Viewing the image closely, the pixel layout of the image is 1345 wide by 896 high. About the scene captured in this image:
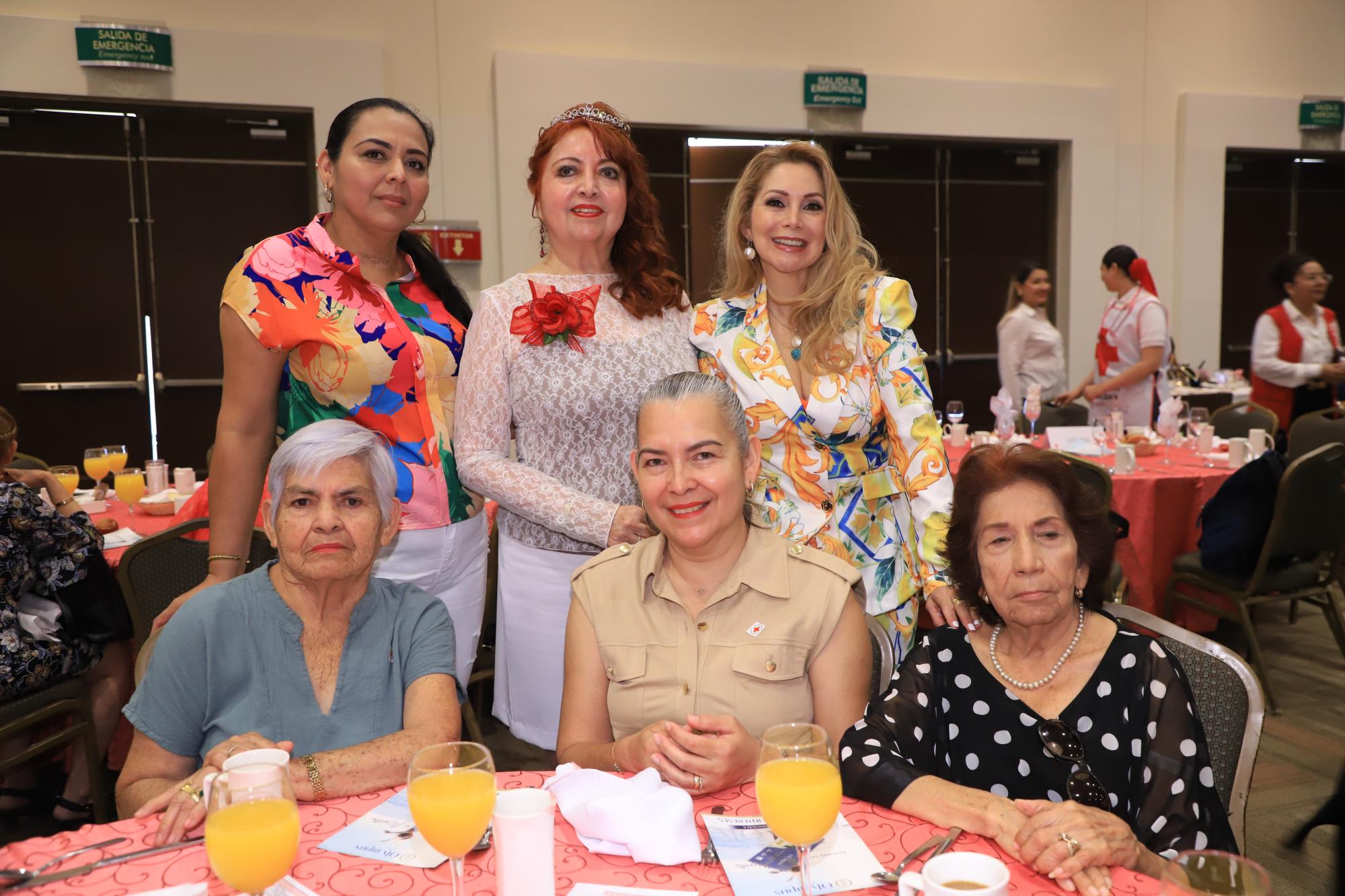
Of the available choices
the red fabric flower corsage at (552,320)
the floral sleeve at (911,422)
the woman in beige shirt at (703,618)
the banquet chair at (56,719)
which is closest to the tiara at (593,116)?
the red fabric flower corsage at (552,320)

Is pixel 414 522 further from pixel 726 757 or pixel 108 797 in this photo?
pixel 108 797

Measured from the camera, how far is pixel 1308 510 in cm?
435

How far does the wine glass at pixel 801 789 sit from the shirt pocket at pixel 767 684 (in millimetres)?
532

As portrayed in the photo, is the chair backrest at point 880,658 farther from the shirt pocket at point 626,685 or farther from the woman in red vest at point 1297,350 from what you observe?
the woman in red vest at point 1297,350

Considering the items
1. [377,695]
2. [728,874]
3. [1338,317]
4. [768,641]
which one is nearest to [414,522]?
[377,695]

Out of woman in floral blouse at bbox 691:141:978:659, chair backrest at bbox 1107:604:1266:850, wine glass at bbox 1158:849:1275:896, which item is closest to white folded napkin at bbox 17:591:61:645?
woman in floral blouse at bbox 691:141:978:659

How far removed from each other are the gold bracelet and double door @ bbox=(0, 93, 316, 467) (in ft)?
19.8

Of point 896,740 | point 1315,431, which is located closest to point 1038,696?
point 896,740

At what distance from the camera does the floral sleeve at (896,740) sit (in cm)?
158

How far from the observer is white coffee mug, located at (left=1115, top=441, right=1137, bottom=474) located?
4.88 meters

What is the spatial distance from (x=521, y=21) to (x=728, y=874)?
746 cm

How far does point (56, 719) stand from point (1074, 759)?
316cm

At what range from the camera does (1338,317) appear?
11078 millimetres

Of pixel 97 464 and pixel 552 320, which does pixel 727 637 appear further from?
pixel 97 464
